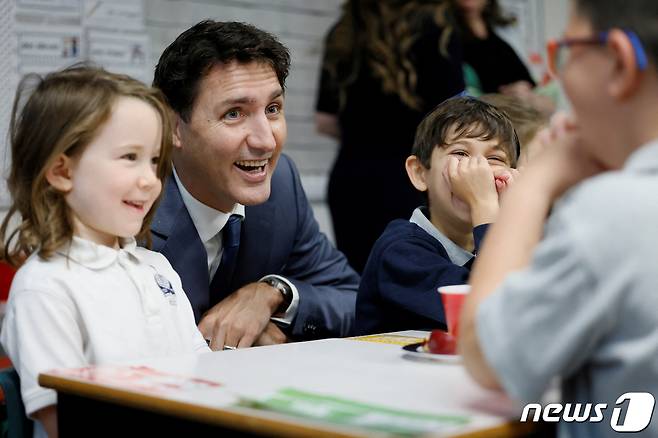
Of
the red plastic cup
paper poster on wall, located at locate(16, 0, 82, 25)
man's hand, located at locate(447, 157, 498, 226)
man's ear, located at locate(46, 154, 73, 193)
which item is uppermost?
paper poster on wall, located at locate(16, 0, 82, 25)

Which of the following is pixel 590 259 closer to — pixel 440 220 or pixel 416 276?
pixel 416 276

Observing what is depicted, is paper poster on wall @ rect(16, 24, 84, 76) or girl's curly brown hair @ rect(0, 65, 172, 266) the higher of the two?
paper poster on wall @ rect(16, 24, 84, 76)

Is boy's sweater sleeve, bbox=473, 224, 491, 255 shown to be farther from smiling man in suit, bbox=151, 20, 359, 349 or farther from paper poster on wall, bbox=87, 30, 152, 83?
paper poster on wall, bbox=87, 30, 152, 83

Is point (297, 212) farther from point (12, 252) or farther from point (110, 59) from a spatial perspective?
point (110, 59)

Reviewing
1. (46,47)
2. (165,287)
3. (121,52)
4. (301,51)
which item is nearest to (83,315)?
(165,287)

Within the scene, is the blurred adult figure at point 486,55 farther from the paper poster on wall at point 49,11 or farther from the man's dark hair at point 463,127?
the man's dark hair at point 463,127

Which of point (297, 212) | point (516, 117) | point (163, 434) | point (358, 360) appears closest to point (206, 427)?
point (163, 434)

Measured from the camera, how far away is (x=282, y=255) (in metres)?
2.38

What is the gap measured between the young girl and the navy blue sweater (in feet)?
1.35

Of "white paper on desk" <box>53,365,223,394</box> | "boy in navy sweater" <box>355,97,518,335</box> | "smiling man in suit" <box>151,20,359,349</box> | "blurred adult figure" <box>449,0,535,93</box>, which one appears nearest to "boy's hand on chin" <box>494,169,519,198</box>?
"boy in navy sweater" <box>355,97,518,335</box>

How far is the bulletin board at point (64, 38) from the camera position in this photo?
10.0ft

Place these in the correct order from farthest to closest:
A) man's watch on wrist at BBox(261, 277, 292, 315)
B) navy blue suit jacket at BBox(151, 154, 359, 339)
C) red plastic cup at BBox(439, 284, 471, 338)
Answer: man's watch on wrist at BBox(261, 277, 292, 315) → navy blue suit jacket at BBox(151, 154, 359, 339) → red plastic cup at BBox(439, 284, 471, 338)

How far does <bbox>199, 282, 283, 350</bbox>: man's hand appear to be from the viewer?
207 cm

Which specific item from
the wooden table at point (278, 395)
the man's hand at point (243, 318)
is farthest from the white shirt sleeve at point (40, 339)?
the man's hand at point (243, 318)
